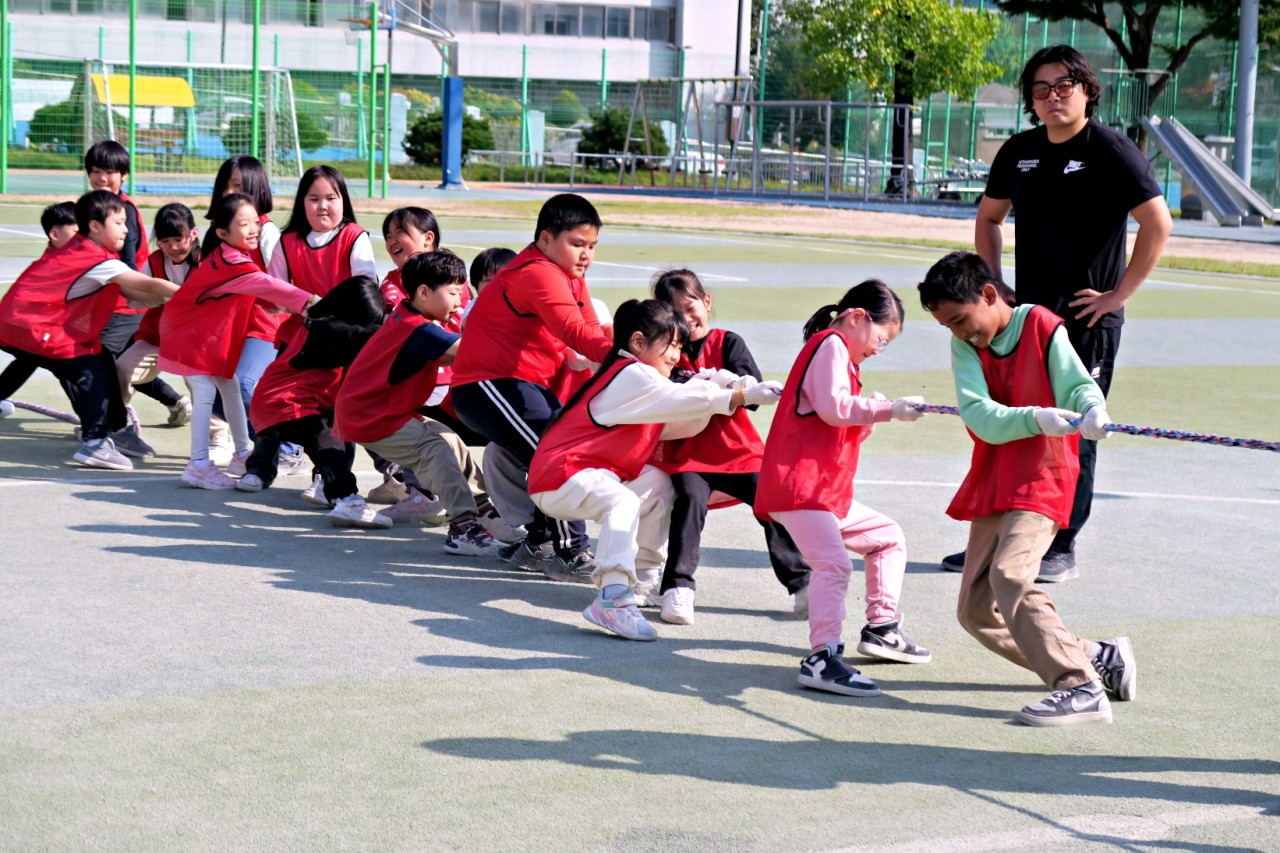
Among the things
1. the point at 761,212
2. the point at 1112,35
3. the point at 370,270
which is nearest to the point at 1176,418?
the point at 370,270

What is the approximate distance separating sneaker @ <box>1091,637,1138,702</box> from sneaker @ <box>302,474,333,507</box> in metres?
3.52

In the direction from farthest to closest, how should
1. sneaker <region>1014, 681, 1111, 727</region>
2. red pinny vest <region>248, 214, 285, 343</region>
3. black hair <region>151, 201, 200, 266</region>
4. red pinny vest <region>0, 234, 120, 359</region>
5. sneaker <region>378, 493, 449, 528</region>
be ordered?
black hair <region>151, 201, 200, 266</region>
red pinny vest <region>0, 234, 120, 359</region>
red pinny vest <region>248, 214, 285, 343</region>
sneaker <region>378, 493, 449, 528</region>
sneaker <region>1014, 681, 1111, 727</region>

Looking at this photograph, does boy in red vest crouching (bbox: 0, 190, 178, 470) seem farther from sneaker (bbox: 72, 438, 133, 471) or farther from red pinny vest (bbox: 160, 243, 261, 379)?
red pinny vest (bbox: 160, 243, 261, 379)

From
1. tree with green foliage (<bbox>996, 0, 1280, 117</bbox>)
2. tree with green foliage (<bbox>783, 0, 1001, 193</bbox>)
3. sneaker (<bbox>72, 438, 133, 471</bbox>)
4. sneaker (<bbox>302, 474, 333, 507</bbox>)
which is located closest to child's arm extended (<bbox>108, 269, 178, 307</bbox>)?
sneaker (<bbox>72, 438, 133, 471</bbox>)

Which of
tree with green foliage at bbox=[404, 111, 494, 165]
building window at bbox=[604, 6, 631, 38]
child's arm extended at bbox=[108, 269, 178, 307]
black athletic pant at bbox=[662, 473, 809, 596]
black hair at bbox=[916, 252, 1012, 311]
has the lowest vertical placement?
black athletic pant at bbox=[662, 473, 809, 596]

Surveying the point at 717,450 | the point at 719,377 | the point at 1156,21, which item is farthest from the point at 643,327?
the point at 1156,21

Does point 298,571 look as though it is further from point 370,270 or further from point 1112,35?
point 1112,35

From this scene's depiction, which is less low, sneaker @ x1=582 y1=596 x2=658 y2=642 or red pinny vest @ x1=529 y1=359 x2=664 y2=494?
red pinny vest @ x1=529 y1=359 x2=664 y2=494

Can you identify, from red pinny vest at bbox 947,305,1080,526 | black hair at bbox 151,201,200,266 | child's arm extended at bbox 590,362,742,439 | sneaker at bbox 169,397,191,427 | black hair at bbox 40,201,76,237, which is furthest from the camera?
sneaker at bbox 169,397,191,427

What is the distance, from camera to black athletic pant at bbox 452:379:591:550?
605 cm

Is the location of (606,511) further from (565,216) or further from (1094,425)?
(1094,425)

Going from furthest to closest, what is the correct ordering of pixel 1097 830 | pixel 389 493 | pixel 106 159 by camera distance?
pixel 106 159, pixel 389 493, pixel 1097 830

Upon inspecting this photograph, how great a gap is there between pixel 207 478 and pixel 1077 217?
3908mm

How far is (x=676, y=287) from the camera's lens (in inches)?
226
